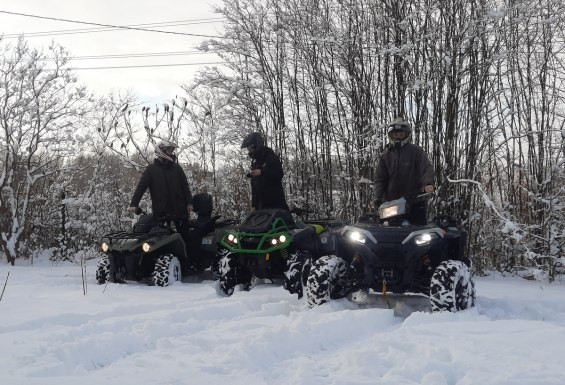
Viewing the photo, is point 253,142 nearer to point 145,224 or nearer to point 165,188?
point 165,188

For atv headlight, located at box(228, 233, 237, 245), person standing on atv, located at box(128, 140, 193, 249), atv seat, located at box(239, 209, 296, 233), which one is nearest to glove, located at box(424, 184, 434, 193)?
atv seat, located at box(239, 209, 296, 233)

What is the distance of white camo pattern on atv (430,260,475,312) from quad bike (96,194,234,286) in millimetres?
3488

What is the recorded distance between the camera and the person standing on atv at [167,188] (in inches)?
333

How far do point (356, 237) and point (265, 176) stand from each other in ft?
7.57

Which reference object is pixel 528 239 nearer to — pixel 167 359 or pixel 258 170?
pixel 258 170

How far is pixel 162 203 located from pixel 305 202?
3.88m

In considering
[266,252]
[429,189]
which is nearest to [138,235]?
[266,252]

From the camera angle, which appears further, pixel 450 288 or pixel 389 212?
pixel 389 212

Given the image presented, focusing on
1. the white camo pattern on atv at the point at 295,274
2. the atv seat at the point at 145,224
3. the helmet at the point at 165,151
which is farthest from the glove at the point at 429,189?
the helmet at the point at 165,151

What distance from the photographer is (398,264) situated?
5.54 meters

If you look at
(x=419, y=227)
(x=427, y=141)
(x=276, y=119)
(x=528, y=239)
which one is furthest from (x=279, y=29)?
(x=419, y=227)

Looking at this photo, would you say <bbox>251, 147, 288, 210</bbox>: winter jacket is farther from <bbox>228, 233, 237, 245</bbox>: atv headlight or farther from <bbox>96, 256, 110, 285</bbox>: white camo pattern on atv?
<bbox>96, 256, 110, 285</bbox>: white camo pattern on atv

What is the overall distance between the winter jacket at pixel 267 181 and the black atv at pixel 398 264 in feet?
6.59

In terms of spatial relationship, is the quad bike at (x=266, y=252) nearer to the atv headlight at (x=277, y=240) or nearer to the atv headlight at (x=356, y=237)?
the atv headlight at (x=277, y=240)
